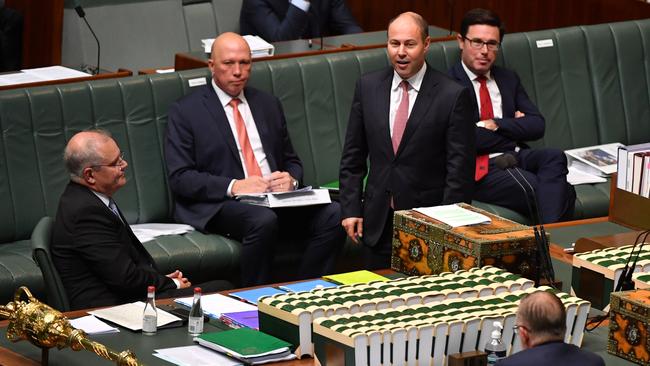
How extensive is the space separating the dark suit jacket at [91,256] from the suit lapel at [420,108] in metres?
1.34

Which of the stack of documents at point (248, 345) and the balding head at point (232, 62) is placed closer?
the stack of documents at point (248, 345)

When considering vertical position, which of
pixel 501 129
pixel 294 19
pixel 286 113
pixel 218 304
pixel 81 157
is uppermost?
pixel 294 19

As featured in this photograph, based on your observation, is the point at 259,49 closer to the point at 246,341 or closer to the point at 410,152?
the point at 410,152

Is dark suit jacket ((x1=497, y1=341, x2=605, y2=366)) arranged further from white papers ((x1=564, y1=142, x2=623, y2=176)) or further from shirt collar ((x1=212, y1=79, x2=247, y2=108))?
white papers ((x1=564, y1=142, x2=623, y2=176))

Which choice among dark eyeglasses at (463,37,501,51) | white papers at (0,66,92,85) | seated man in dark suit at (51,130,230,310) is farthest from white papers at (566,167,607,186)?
seated man in dark suit at (51,130,230,310)

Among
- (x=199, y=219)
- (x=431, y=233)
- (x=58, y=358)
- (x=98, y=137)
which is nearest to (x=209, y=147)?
(x=199, y=219)

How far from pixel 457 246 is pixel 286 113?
245cm

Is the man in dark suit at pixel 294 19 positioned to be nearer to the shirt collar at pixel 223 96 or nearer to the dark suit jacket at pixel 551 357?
the shirt collar at pixel 223 96

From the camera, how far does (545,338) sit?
3.87 meters

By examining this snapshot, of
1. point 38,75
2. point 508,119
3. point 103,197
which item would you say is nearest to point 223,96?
point 38,75

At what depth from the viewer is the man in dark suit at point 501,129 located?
7309 mm

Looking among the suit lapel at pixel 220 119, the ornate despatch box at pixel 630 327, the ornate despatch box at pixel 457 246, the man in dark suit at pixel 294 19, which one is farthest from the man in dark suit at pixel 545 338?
the man in dark suit at pixel 294 19

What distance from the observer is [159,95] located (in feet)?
23.3

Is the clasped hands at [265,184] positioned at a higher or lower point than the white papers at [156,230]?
higher
